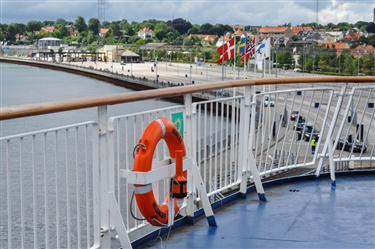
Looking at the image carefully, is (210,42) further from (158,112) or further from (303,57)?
(158,112)

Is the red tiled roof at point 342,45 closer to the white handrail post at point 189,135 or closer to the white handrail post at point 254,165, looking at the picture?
the white handrail post at point 254,165

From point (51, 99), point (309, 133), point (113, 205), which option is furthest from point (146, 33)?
point (113, 205)

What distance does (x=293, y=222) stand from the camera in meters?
3.74

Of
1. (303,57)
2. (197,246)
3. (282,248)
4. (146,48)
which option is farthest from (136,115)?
(146,48)

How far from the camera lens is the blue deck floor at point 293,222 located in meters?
3.38

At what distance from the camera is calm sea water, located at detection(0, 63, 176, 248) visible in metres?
2.68

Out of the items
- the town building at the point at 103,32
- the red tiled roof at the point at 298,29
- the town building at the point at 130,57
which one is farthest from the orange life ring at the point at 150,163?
the town building at the point at 103,32

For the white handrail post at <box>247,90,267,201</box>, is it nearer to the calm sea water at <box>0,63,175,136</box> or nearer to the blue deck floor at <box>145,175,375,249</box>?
the blue deck floor at <box>145,175,375,249</box>

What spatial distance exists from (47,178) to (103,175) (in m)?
0.98

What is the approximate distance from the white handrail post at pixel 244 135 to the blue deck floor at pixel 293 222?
13cm

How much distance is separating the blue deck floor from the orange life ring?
37 centimetres

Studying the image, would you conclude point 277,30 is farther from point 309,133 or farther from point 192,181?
point 192,181

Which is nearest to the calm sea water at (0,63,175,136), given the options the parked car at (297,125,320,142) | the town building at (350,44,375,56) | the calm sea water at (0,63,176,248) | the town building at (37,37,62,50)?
the calm sea water at (0,63,176,248)

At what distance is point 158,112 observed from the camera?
331cm
